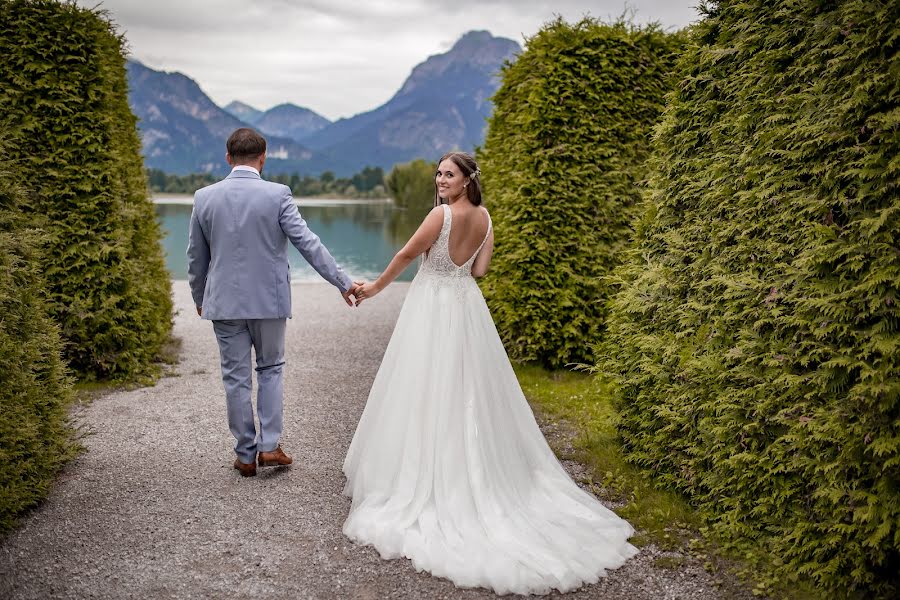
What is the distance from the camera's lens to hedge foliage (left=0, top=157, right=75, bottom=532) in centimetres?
423

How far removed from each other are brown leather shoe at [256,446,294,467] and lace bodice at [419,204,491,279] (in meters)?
1.95

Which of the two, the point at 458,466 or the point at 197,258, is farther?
the point at 197,258

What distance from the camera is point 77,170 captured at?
24.5 ft

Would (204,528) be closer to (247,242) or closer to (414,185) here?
(247,242)

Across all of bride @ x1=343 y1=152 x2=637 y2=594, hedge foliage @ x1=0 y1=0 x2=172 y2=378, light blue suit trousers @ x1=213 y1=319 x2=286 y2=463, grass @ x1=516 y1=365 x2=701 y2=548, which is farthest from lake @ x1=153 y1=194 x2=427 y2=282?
bride @ x1=343 y1=152 x2=637 y2=594

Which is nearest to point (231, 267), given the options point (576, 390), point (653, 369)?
point (653, 369)

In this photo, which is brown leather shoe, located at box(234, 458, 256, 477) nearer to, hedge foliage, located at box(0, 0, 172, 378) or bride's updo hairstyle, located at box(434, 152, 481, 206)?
bride's updo hairstyle, located at box(434, 152, 481, 206)

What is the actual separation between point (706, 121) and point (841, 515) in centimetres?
269

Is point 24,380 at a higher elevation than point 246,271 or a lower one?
lower

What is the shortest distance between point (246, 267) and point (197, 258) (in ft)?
1.55

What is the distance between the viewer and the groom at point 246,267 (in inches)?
190

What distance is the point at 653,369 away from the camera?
189 inches

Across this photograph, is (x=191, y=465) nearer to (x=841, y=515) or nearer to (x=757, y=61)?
(x=841, y=515)

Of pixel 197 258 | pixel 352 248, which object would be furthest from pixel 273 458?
pixel 352 248
